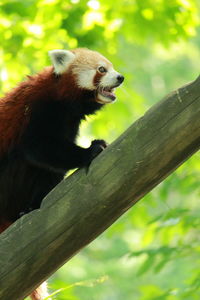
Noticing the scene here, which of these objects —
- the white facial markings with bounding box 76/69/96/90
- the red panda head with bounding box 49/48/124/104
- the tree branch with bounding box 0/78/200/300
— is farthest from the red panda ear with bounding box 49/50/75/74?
the tree branch with bounding box 0/78/200/300

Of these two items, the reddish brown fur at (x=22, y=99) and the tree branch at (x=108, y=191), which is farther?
the reddish brown fur at (x=22, y=99)

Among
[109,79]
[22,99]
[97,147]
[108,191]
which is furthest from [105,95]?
Result: [108,191]

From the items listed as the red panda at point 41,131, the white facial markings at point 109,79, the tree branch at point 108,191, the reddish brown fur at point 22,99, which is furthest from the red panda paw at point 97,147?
the white facial markings at point 109,79

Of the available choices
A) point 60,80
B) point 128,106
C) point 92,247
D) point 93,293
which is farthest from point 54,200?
point 92,247

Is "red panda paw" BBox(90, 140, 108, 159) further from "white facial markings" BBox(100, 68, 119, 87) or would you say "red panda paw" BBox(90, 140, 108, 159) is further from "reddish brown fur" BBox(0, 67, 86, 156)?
"white facial markings" BBox(100, 68, 119, 87)

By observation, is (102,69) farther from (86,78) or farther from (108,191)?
(108,191)

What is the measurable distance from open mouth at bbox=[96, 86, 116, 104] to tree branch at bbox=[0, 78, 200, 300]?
3.41ft

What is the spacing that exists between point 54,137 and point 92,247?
8.33m

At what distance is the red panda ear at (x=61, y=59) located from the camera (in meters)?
3.77

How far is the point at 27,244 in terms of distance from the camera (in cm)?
269

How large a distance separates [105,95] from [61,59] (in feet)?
1.24

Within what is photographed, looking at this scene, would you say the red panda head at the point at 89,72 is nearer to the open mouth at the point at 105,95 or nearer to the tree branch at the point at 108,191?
the open mouth at the point at 105,95

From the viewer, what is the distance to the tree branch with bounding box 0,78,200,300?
8.65 feet

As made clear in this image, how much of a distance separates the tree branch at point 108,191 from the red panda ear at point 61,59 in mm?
1187
